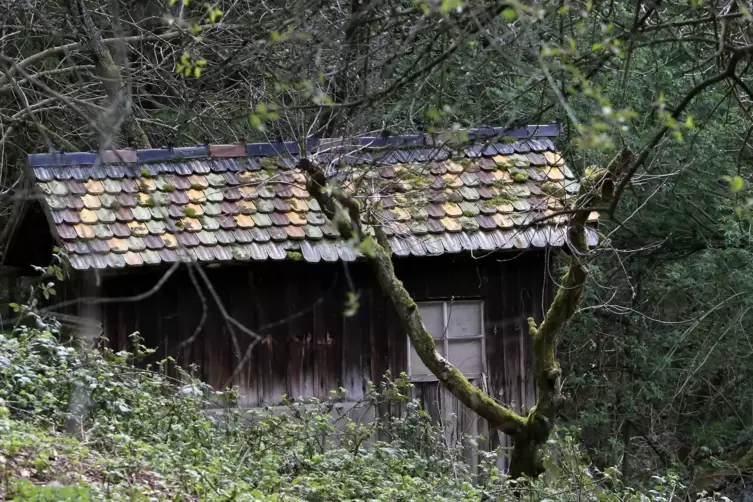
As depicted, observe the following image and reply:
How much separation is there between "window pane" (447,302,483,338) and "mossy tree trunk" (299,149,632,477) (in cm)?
170

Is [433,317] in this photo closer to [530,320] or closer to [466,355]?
[466,355]

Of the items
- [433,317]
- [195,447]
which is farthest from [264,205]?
[195,447]

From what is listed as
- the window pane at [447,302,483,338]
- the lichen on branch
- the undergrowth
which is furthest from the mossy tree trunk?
the window pane at [447,302,483,338]

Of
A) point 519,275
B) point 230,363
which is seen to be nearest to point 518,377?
point 519,275

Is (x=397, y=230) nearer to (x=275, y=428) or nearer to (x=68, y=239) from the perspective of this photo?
(x=275, y=428)

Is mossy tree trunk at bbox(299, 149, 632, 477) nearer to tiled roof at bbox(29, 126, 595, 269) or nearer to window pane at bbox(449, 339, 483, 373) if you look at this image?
tiled roof at bbox(29, 126, 595, 269)

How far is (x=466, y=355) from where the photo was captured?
998 centimetres

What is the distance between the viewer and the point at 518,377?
10070 mm

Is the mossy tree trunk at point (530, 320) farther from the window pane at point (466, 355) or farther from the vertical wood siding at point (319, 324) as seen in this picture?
the window pane at point (466, 355)

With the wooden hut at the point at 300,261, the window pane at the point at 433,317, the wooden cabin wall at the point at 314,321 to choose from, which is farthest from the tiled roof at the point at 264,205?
the window pane at the point at 433,317

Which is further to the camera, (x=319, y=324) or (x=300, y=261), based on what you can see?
(x=319, y=324)

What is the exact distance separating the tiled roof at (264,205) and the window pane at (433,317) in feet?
2.73

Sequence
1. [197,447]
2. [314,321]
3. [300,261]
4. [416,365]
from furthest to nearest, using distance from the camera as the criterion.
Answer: [416,365] → [314,321] → [300,261] → [197,447]

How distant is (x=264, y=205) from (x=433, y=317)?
75.8 inches
